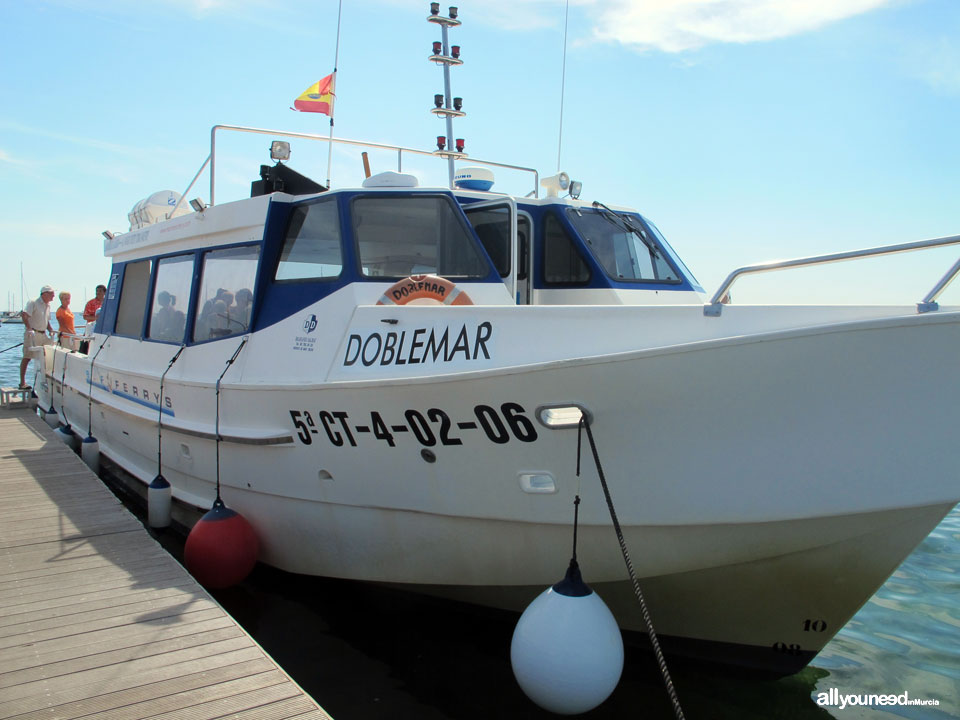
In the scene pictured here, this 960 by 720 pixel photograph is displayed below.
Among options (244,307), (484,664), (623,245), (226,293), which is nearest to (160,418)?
(226,293)

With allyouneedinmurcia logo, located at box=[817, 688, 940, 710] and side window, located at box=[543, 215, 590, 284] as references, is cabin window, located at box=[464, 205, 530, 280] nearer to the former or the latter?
side window, located at box=[543, 215, 590, 284]

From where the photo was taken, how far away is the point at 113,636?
3562 mm

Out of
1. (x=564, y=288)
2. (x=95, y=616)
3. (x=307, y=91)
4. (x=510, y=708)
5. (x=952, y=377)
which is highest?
(x=307, y=91)

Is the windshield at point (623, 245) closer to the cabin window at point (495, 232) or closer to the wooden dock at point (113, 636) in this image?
the cabin window at point (495, 232)

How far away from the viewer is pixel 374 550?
4449mm

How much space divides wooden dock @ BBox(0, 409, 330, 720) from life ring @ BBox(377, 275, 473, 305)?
1932 millimetres

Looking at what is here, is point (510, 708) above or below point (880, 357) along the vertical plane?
below

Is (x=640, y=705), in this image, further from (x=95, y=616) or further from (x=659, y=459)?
(x=95, y=616)

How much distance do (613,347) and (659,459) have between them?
543 mm

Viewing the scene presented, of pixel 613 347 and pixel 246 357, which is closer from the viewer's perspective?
pixel 613 347

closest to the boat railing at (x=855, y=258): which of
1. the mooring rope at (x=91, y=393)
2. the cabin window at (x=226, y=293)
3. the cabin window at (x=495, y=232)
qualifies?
the cabin window at (x=495, y=232)

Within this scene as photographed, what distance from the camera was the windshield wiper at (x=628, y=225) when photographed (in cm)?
556

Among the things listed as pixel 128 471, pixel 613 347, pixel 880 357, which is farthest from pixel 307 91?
pixel 880 357

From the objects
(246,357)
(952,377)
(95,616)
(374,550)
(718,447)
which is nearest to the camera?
(952,377)
